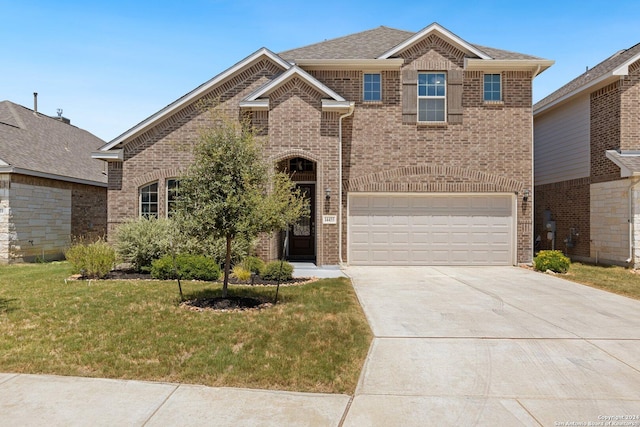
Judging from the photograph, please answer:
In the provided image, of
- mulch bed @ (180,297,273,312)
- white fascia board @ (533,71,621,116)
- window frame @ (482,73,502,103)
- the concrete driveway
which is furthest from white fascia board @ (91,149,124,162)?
white fascia board @ (533,71,621,116)

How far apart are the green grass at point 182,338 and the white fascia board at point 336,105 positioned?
21.4 ft

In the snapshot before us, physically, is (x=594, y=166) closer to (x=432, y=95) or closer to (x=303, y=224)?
(x=432, y=95)

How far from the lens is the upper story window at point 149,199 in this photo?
13680mm

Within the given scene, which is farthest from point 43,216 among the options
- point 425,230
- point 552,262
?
point 552,262

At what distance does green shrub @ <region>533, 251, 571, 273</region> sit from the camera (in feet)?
41.8

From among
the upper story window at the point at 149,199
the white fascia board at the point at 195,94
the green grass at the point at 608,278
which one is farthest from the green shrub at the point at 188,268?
the green grass at the point at 608,278

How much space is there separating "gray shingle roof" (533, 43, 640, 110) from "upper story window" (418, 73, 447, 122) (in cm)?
558

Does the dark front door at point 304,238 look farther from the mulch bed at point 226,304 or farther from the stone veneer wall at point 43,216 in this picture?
the stone veneer wall at point 43,216

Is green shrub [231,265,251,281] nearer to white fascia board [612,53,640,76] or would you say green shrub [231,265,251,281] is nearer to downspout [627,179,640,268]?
downspout [627,179,640,268]

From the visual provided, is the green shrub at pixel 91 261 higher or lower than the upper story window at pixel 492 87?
lower

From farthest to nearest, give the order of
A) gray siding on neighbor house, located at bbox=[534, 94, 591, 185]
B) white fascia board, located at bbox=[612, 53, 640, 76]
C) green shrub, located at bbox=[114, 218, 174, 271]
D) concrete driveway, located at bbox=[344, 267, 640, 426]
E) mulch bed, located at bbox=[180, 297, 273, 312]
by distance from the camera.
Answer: gray siding on neighbor house, located at bbox=[534, 94, 591, 185]
white fascia board, located at bbox=[612, 53, 640, 76]
green shrub, located at bbox=[114, 218, 174, 271]
mulch bed, located at bbox=[180, 297, 273, 312]
concrete driveway, located at bbox=[344, 267, 640, 426]

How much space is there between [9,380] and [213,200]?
148 inches

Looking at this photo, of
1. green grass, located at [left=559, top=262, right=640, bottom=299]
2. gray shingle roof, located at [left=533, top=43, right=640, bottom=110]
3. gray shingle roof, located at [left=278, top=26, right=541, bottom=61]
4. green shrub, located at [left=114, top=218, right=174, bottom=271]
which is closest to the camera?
green grass, located at [left=559, top=262, right=640, bottom=299]

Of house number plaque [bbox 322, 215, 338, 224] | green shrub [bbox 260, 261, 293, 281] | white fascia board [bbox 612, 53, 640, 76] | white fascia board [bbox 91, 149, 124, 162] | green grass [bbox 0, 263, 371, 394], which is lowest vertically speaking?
green grass [bbox 0, 263, 371, 394]
